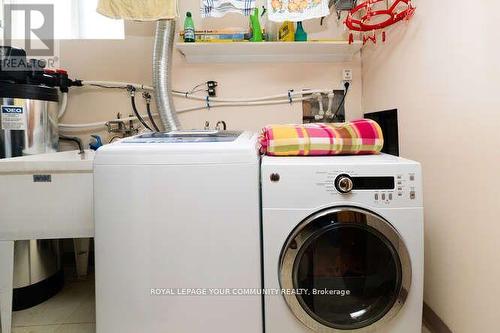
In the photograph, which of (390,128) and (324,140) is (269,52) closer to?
(390,128)

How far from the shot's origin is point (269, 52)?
78.7 inches

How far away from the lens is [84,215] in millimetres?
1339

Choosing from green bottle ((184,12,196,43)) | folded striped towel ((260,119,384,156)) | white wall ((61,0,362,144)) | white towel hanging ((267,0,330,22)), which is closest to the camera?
folded striped towel ((260,119,384,156))

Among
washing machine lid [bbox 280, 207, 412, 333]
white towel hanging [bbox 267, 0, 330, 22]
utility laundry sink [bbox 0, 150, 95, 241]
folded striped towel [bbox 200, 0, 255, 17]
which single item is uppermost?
folded striped towel [bbox 200, 0, 255, 17]

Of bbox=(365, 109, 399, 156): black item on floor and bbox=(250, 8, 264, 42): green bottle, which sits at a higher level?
bbox=(250, 8, 264, 42): green bottle

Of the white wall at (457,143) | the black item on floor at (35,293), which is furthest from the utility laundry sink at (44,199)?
the white wall at (457,143)

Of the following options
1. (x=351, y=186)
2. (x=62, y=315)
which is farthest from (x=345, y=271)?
(x=62, y=315)

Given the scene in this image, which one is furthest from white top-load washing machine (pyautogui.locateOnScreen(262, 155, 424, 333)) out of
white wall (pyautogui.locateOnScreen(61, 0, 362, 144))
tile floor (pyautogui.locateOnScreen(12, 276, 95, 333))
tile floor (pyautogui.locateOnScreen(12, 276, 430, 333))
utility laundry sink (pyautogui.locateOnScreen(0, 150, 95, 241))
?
white wall (pyautogui.locateOnScreen(61, 0, 362, 144))

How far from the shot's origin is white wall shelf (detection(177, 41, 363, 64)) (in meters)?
A: 1.86

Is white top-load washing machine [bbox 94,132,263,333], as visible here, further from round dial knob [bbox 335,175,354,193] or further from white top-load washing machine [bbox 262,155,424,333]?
round dial knob [bbox 335,175,354,193]

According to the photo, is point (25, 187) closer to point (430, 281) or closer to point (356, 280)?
point (356, 280)

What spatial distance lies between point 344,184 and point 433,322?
2.99 feet

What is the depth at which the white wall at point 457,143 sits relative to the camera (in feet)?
3.26

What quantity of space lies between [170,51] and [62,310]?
5.49ft
